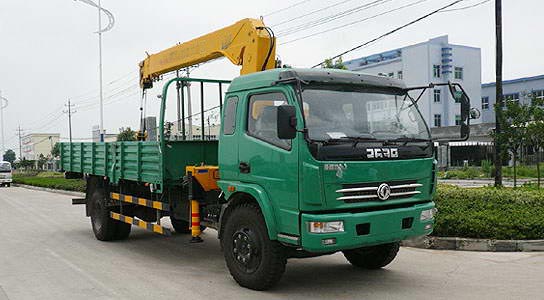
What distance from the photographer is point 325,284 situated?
6508 millimetres

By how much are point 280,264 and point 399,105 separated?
2348 mm

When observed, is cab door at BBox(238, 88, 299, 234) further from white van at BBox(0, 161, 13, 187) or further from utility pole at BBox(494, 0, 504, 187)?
white van at BBox(0, 161, 13, 187)

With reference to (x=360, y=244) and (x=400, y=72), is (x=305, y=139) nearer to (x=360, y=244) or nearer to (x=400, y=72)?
(x=360, y=244)

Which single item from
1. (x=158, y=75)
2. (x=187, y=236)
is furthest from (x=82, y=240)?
(x=158, y=75)

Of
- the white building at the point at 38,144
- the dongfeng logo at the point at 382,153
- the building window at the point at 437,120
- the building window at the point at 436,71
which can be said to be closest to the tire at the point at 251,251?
the dongfeng logo at the point at 382,153

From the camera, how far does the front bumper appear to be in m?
5.42

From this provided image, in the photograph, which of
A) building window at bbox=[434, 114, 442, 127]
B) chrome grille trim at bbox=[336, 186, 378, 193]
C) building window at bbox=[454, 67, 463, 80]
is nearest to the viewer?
chrome grille trim at bbox=[336, 186, 378, 193]

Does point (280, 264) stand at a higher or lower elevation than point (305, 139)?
lower

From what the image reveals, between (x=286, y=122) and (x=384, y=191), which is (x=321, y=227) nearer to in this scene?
(x=384, y=191)

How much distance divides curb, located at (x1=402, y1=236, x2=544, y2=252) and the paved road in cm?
24

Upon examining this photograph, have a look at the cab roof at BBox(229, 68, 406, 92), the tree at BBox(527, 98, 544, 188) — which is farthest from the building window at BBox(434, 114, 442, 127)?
the cab roof at BBox(229, 68, 406, 92)

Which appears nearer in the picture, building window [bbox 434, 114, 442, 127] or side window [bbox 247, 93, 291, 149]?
side window [bbox 247, 93, 291, 149]

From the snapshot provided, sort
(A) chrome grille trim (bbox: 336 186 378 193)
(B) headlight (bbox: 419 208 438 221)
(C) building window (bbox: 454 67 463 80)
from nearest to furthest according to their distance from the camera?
(A) chrome grille trim (bbox: 336 186 378 193)
(B) headlight (bbox: 419 208 438 221)
(C) building window (bbox: 454 67 463 80)

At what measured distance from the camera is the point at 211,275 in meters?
7.07
